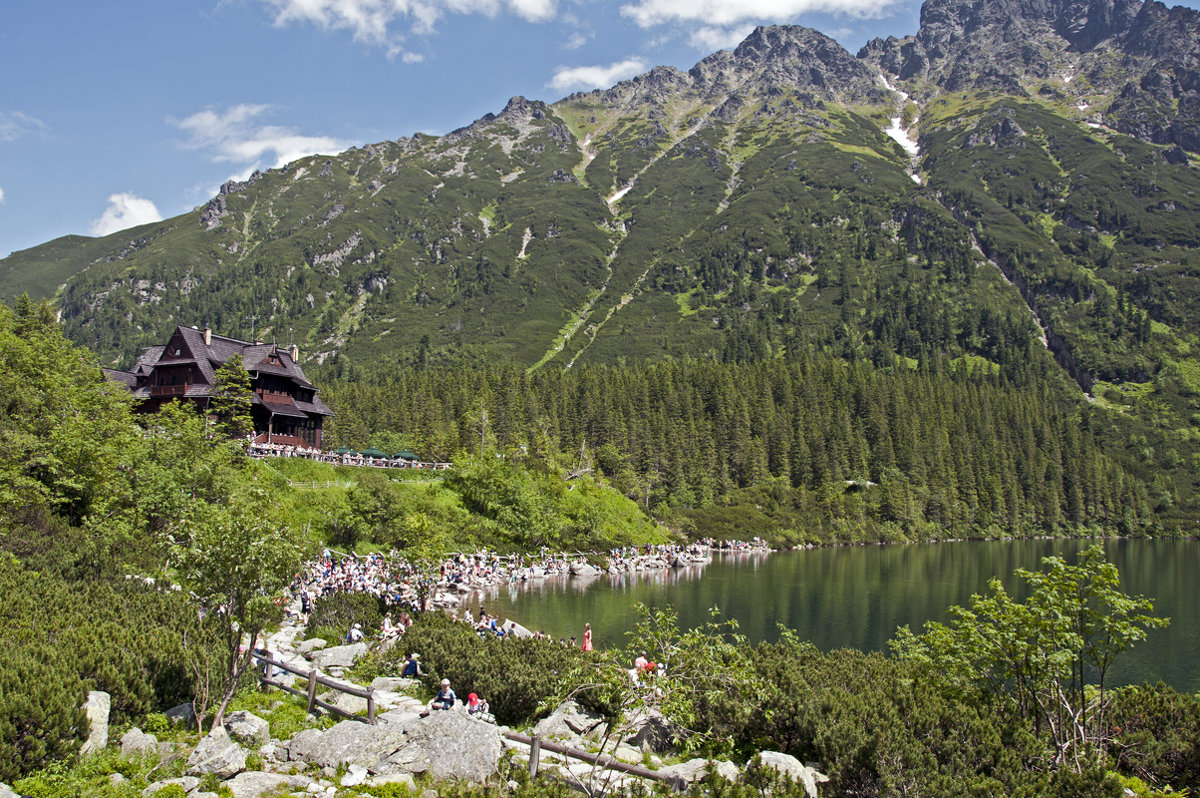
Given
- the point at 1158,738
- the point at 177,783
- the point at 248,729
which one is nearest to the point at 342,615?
the point at 248,729

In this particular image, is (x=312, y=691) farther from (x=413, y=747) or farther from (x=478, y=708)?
(x=413, y=747)

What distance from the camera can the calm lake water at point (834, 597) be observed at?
36.8 m

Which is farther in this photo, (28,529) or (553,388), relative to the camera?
(553,388)

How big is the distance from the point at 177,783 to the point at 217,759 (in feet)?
2.38

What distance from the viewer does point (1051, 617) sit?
1444cm

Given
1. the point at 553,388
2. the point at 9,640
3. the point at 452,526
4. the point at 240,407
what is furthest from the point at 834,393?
the point at 9,640

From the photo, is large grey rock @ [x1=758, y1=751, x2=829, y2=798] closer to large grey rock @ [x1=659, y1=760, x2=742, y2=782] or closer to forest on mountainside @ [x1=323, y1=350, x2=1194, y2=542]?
large grey rock @ [x1=659, y1=760, x2=742, y2=782]

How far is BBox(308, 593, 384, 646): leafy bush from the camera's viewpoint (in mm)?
27361

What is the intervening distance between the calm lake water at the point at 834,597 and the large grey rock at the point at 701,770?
712 inches

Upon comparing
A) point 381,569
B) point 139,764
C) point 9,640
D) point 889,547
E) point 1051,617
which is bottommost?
point 889,547

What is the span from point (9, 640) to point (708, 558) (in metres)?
65.8

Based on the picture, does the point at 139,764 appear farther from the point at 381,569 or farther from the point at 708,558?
the point at 708,558

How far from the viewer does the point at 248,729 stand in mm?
14617

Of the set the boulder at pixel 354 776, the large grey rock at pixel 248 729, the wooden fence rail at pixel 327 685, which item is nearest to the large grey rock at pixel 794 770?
the boulder at pixel 354 776
